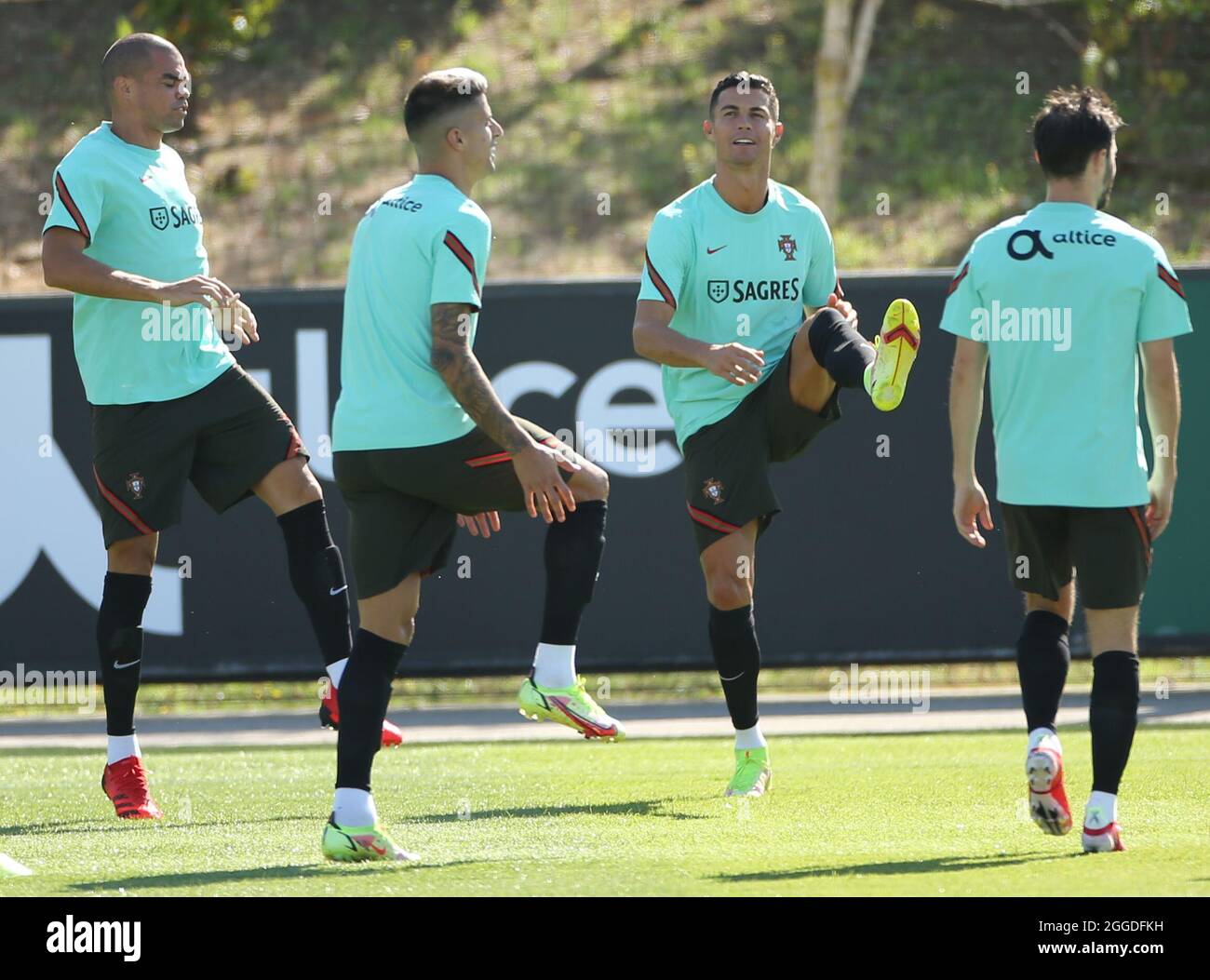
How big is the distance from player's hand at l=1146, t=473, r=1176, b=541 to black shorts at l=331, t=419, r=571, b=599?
1696 mm

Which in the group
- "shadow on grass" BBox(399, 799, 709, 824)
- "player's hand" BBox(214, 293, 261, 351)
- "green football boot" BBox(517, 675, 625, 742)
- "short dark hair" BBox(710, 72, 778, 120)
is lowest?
"shadow on grass" BBox(399, 799, 709, 824)

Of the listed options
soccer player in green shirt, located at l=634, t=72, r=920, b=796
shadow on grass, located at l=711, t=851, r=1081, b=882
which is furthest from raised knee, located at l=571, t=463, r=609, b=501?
shadow on grass, located at l=711, t=851, r=1081, b=882

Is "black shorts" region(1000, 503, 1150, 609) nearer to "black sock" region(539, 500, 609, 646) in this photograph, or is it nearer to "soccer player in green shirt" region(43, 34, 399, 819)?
"black sock" region(539, 500, 609, 646)

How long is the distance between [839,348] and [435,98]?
1464 millimetres

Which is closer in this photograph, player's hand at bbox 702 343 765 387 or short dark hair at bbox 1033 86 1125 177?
short dark hair at bbox 1033 86 1125 177

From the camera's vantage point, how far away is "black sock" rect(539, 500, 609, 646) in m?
5.69

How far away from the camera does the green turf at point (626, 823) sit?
14.4 ft

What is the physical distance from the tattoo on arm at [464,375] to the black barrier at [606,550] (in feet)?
15.1

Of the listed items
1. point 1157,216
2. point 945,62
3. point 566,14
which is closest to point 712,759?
point 1157,216

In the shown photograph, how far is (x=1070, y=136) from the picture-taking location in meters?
4.82

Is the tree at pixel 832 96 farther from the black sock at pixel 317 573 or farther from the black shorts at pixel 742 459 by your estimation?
the black sock at pixel 317 573

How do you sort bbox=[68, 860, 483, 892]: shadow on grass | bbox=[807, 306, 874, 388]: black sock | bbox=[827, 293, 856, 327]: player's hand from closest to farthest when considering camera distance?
bbox=[68, 860, 483, 892]: shadow on grass < bbox=[807, 306, 874, 388]: black sock < bbox=[827, 293, 856, 327]: player's hand

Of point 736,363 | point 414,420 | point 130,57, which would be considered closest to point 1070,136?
point 736,363

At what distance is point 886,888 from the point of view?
13.7ft
